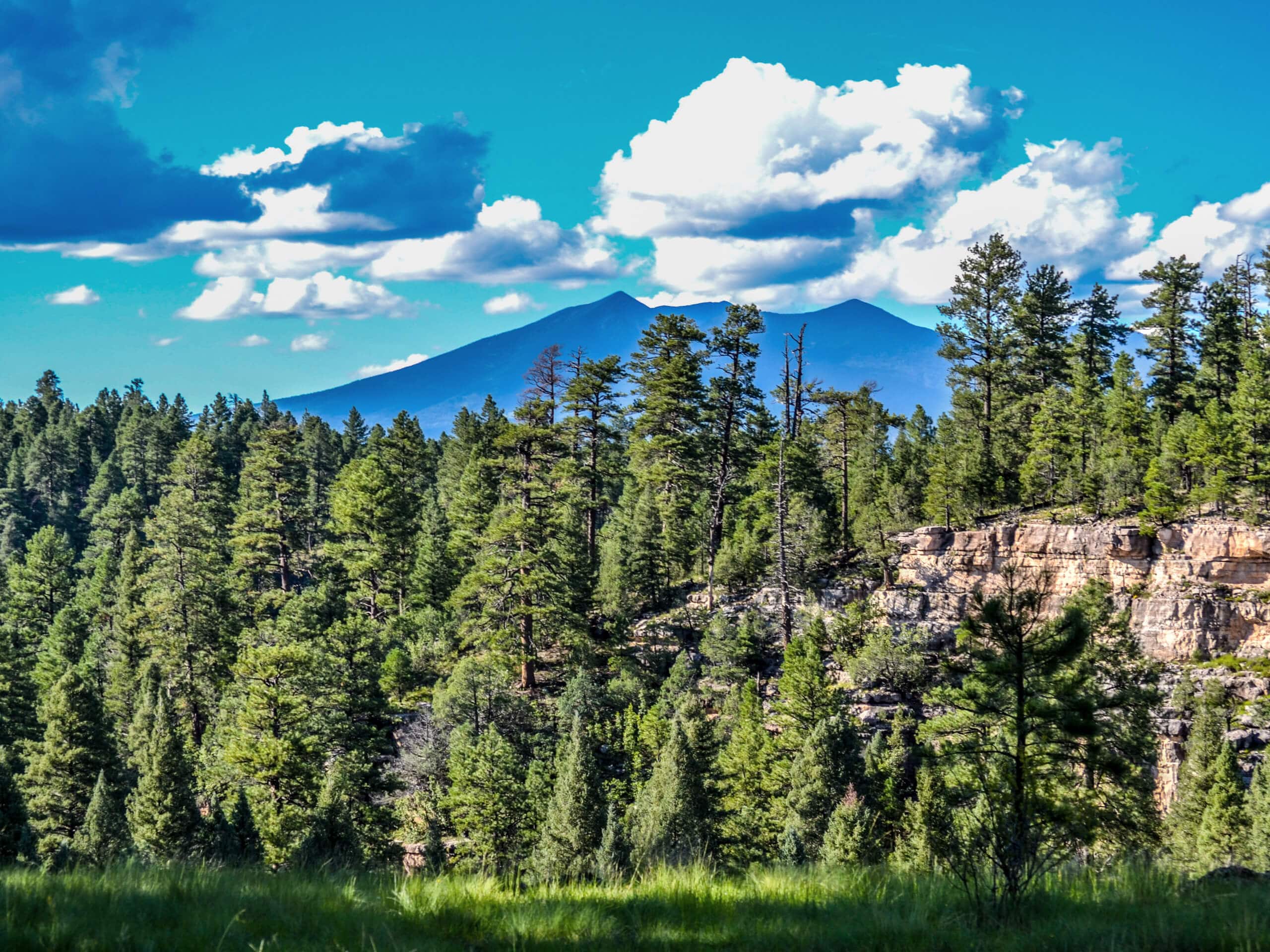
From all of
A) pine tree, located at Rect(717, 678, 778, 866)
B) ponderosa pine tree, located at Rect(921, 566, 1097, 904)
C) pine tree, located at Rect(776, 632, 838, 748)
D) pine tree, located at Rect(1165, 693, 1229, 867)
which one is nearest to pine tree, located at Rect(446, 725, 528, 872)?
pine tree, located at Rect(717, 678, 778, 866)

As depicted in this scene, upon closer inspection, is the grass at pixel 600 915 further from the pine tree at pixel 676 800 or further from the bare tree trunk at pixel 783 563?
the bare tree trunk at pixel 783 563

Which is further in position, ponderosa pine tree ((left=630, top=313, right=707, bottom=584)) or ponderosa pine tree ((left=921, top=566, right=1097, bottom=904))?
ponderosa pine tree ((left=630, top=313, right=707, bottom=584))

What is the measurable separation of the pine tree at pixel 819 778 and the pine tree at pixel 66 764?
2504cm

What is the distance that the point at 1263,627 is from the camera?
111 feet

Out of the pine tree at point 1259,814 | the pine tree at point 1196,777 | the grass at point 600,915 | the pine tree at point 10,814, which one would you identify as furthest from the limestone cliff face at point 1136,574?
the pine tree at point 10,814

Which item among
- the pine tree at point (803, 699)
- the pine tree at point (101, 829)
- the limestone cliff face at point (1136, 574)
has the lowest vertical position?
the pine tree at point (101, 829)

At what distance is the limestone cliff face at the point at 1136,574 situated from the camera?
34.4m

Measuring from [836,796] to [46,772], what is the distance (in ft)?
94.3

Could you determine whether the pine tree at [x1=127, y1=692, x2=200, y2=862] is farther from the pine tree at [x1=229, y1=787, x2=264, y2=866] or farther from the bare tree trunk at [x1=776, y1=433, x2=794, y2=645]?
the bare tree trunk at [x1=776, y1=433, x2=794, y2=645]

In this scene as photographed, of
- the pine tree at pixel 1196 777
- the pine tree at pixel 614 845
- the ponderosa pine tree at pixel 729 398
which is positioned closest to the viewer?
the pine tree at pixel 614 845

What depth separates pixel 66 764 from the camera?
31328 millimetres

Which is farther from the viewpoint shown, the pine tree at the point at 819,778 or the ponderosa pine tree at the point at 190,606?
the ponderosa pine tree at the point at 190,606

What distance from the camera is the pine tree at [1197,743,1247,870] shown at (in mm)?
23844

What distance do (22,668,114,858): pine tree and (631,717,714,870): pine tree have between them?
2054 centimetres
